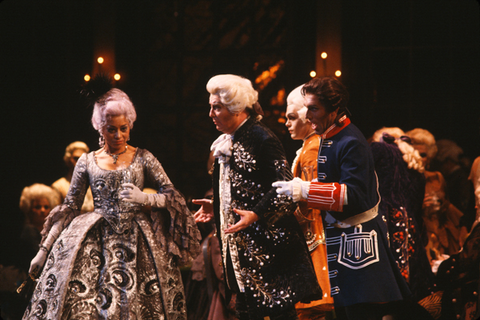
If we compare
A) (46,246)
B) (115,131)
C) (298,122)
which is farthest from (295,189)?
(46,246)

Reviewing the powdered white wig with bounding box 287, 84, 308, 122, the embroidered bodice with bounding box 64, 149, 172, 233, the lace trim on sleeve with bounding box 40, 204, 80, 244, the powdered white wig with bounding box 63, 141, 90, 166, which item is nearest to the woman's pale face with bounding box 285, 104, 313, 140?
the powdered white wig with bounding box 287, 84, 308, 122

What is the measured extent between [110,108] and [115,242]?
94 centimetres

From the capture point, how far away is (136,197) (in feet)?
11.6

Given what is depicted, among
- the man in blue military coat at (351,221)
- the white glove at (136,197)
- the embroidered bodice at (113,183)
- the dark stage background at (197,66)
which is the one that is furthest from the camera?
the dark stage background at (197,66)

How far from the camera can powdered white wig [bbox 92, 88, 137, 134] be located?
12.2 feet

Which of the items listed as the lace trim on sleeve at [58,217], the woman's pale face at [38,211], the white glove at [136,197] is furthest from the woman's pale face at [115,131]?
the woman's pale face at [38,211]

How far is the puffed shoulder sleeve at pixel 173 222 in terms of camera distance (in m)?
3.68

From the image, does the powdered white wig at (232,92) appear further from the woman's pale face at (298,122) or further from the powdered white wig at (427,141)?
the powdered white wig at (427,141)

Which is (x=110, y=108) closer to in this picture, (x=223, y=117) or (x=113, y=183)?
(x=113, y=183)

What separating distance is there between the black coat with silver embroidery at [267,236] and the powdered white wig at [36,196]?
118 inches

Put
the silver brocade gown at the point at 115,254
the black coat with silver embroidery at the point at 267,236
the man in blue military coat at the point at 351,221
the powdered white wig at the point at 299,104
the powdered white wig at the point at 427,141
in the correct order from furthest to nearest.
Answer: the powdered white wig at the point at 427,141 < the powdered white wig at the point at 299,104 < the silver brocade gown at the point at 115,254 < the black coat with silver embroidery at the point at 267,236 < the man in blue military coat at the point at 351,221

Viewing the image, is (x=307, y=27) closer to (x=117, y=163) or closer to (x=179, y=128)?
(x=179, y=128)

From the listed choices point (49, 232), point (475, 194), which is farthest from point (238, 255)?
point (475, 194)

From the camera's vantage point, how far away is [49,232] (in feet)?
12.0
